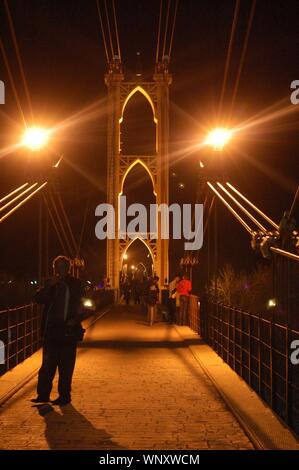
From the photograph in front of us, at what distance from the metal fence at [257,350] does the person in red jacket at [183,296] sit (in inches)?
131

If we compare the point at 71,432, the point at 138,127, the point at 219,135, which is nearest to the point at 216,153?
the point at 219,135

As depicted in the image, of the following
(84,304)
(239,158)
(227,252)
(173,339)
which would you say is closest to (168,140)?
(239,158)

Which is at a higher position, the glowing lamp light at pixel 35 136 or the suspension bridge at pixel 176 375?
the glowing lamp light at pixel 35 136

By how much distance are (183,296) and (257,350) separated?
879 centimetres

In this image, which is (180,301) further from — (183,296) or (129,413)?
(129,413)

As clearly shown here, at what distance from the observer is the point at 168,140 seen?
49.5 metres

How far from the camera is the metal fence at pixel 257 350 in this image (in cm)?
727

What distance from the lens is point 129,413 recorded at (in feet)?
26.0

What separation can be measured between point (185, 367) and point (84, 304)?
4.53 meters

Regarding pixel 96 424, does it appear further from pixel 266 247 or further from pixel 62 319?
pixel 266 247

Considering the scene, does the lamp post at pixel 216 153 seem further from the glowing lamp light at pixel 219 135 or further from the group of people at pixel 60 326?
the group of people at pixel 60 326

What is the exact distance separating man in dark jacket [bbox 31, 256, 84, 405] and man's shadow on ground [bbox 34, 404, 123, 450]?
0.32 m
